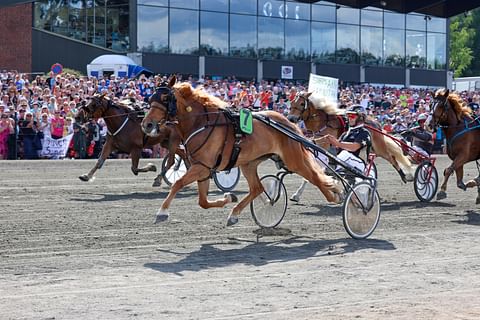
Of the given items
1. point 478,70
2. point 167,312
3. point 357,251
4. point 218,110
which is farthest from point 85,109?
point 478,70

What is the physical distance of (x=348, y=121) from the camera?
14.3 metres

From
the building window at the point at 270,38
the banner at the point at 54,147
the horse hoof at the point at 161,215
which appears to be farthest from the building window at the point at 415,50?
the horse hoof at the point at 161,215

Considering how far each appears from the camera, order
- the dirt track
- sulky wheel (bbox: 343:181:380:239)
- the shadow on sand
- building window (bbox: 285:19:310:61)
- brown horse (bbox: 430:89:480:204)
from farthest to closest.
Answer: building window (bbox: 285:19:310:61), brown horse (bbox: 430:89:480:204), sulky wheel (bbox: 343:181:380:239), the shadow on sand, the dirt track

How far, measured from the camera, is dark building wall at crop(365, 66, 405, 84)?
156ft

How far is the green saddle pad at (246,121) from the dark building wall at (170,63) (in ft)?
95.2

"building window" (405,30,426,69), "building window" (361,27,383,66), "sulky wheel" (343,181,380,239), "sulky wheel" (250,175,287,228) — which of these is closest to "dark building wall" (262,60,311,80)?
"building window" (361,27,383,66)

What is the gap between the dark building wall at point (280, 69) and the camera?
142 feet

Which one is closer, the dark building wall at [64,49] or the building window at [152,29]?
the dark building wall at [64,49]

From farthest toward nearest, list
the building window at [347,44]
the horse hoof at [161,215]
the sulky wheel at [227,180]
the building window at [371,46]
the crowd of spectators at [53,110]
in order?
the building window at [371,46] < the building window at [347,44] < the crowd of spectators at [53,110] < the sulky wheel at [227,180] < the horse hoof at [161,215]

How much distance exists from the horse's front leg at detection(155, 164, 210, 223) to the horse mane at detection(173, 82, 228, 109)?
2.68ft

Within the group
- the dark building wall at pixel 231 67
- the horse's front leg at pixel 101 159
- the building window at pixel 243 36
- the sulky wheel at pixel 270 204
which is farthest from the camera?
the building window at pixel 243 36

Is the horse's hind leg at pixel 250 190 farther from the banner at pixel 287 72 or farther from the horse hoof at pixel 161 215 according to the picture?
the banner at pixel 287 72

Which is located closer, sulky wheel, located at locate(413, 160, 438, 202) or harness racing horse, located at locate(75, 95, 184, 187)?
sulky wheel, located at locate(413, 160, 438, 202)

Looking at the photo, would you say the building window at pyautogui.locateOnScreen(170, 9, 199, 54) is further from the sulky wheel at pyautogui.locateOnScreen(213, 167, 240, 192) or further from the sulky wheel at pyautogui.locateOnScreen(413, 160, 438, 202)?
the sulky wheel at pyautogui.locateOnScreen(413, 160, 438, 202)
